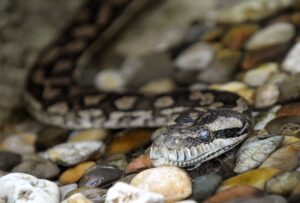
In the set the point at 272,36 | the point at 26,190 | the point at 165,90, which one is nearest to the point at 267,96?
the point at 272,36

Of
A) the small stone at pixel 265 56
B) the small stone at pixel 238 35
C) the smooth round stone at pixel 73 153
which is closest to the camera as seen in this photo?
the smooth round stone at pixel 73 153

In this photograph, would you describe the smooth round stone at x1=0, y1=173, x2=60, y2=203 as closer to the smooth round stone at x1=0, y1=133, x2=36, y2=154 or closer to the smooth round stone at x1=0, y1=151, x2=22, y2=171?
the smooth round stone at x1=0, y1=151, x2=22, y2=171

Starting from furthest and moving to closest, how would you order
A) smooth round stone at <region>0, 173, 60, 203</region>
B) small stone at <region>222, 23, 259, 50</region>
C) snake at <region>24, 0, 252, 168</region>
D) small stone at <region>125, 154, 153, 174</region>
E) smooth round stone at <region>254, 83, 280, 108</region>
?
small stone at <region>222, 23, 259, 50</region> < smooth round stone at <region>254, 83, 280, 108</region> < small stone at <region>125, 154, 153, 174</region> < snake at <region>24, 0, 252, 168</region> < smooth round stone at <region>0, 173, 60, 203</region>

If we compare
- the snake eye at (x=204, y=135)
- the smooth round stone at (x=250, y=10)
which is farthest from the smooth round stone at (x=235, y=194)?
the smooth round stone at (x=250, y=10)

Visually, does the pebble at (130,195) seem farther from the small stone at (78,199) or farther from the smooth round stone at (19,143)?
the smooth round stone at (19,143)

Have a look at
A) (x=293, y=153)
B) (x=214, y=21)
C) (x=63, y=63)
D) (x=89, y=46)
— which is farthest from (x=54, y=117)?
(x=293, y=153)

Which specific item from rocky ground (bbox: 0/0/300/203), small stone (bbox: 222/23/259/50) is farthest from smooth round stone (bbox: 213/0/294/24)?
small stone (bbox: 222/23/259/50)

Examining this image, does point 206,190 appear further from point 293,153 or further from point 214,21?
point 214,21
